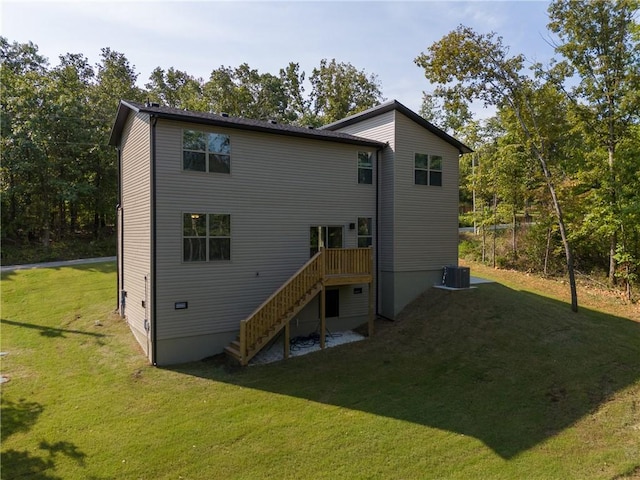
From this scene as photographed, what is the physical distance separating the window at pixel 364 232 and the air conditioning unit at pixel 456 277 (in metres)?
3.34

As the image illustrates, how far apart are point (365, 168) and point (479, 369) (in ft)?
25.0

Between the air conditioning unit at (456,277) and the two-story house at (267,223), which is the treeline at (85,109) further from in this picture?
the air conditioning unit at (456,277)

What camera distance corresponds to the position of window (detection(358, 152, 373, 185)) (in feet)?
44.7

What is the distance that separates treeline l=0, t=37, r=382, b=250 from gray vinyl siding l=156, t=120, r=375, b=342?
16.9 meters

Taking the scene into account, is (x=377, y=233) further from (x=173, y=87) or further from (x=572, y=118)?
(x=173, y=87)

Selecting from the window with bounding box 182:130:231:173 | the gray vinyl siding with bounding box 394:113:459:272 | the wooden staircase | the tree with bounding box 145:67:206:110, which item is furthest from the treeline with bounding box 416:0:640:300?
the tree with bounding box 145:67:206:110

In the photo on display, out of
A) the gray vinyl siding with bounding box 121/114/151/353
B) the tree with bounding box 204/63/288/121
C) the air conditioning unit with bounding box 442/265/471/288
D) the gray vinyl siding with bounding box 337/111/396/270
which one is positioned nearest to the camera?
the gray vinyl siding with bounding box 121/114/151/353

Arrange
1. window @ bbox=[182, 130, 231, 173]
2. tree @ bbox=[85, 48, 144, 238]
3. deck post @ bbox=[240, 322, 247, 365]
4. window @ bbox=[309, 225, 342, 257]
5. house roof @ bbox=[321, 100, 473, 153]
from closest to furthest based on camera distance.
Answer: deck post @ bbox=[240, 322, 247, 365], window @ bbox=[182, 130, 231, 173], window @ bbox=[309, 225, 342, 257], house roof @ bbox=[321, 100, 473, 153], tree @ bbox=[85, 48, 144, 238]

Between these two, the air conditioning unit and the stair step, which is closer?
the stair step

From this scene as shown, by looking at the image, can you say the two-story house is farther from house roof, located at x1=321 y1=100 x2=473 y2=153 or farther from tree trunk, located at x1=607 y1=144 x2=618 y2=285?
tree trunk, located at x1=607 y1=144 x2=618 y2=285

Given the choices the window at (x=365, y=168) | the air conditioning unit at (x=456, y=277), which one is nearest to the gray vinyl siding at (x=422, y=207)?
the air conditioning unit at (x=456, y=277)

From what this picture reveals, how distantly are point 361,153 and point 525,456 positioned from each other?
10.2 metres

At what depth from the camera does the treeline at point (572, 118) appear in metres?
13.5

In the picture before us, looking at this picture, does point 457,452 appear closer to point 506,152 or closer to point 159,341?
point 159,341
